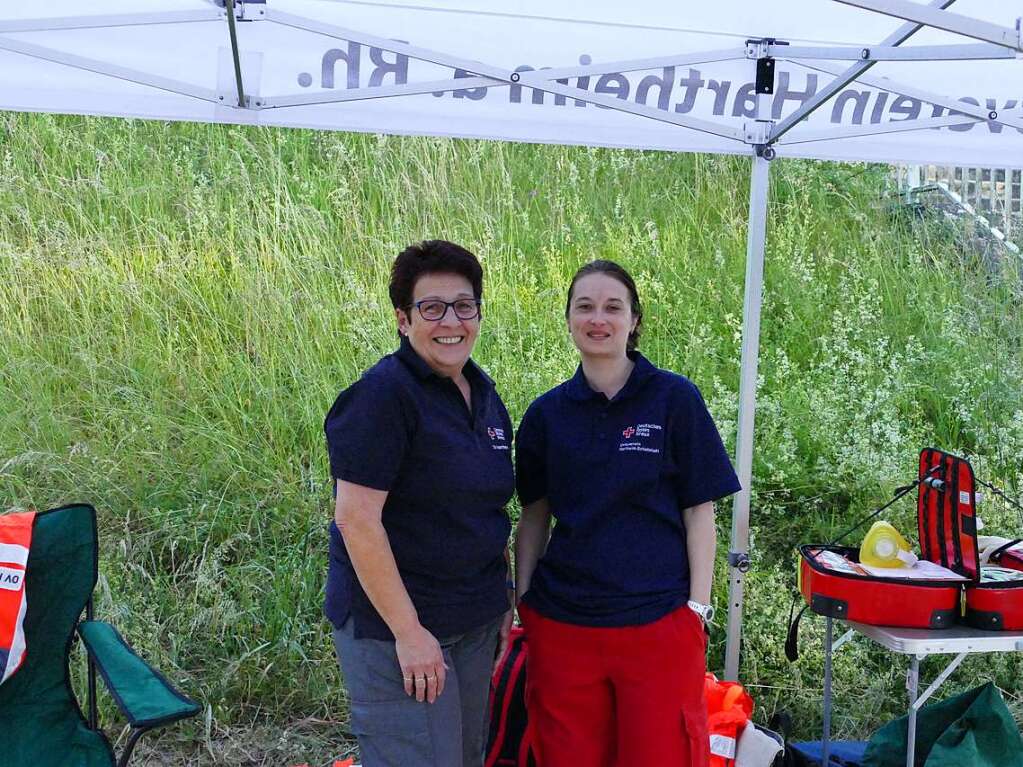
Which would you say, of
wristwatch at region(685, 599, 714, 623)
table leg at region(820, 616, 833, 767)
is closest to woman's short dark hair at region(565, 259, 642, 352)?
wristwatch at region(685, 599, 714, 623)

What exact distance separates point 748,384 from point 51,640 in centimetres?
195

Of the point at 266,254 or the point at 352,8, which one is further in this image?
the point at 266,254

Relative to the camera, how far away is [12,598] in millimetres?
2264

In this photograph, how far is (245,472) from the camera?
3.96m

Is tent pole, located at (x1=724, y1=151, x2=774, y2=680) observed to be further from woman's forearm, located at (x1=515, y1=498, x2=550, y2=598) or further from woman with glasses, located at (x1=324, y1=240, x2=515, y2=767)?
woman with glasses, located at (x1=324, y1=240, x2=515, y2=767)

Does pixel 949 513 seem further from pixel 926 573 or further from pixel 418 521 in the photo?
pixel 418 521

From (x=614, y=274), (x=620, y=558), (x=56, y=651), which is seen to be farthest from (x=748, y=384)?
(x=56, y=651)

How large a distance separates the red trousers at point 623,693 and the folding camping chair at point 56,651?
961mm

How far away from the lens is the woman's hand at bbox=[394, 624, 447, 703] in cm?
173

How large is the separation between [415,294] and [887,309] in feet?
11.8

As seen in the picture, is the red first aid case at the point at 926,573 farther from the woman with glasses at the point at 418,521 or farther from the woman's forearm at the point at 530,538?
the woman with glasses at the point at 418,521

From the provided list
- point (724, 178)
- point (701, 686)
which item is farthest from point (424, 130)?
point (724, 178)

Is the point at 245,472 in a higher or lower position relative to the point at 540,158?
lower

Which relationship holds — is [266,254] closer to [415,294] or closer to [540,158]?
[540,158]
